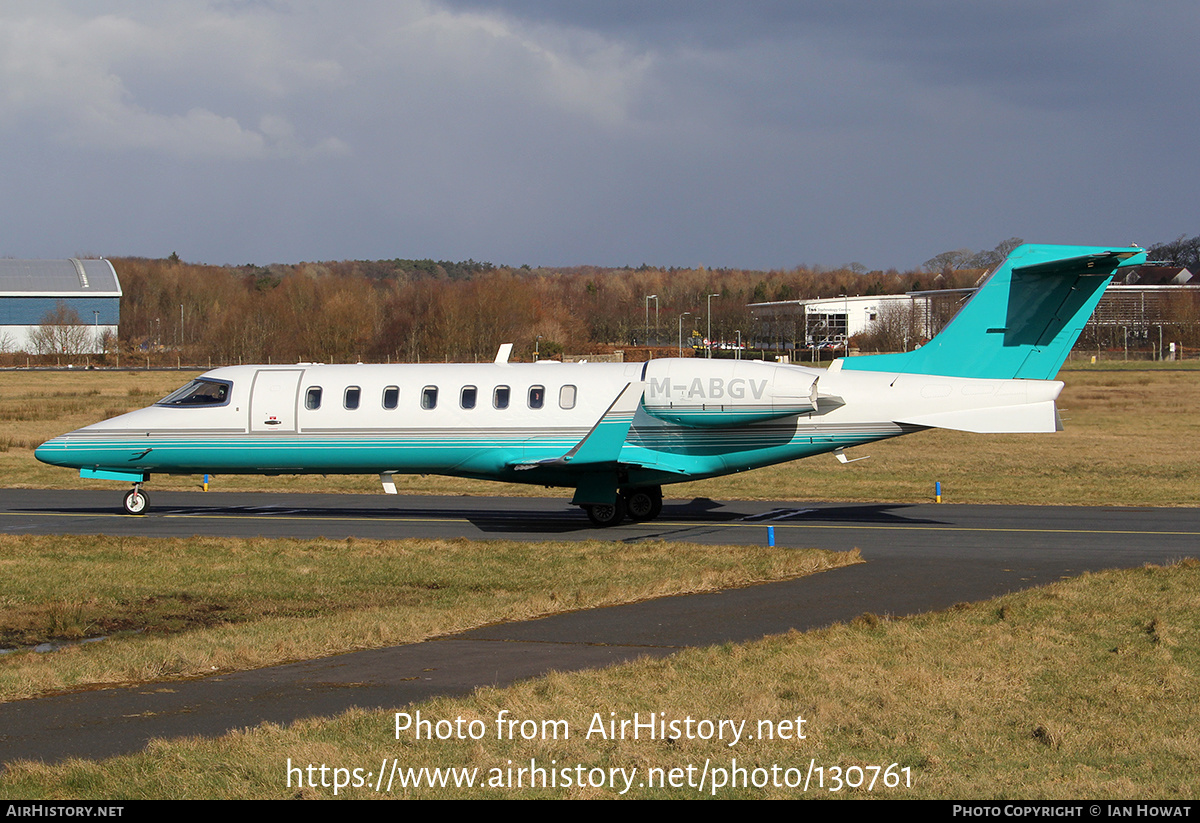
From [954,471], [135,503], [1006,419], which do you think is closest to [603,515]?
[1006,419]

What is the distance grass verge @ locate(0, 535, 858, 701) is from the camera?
11.5m

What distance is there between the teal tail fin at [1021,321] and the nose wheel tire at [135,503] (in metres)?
15.2

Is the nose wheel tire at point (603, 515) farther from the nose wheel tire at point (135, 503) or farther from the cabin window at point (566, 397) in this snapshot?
the nose wheel tire at point (135, 503)

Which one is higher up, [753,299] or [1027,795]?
[753,299]

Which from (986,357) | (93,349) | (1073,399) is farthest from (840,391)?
(93,349)

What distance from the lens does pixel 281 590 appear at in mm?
15312

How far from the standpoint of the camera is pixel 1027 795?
6.90m

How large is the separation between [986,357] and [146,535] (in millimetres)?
15801

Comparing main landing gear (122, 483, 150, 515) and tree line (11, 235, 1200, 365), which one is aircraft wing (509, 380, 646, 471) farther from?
tree line (11, 235, 1200, 365)

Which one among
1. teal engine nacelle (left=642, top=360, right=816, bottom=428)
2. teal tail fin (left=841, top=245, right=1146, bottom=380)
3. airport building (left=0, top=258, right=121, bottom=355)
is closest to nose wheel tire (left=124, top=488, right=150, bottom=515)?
teal engine nacelle (left=642, top=360, right=816, bottom=428)

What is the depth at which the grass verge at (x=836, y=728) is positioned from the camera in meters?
7.23

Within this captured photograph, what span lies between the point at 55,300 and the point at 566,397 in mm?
117570

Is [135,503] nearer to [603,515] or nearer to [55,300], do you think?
[603,515]
